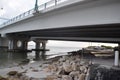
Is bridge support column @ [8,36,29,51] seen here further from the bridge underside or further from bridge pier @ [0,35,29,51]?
the bridge underside

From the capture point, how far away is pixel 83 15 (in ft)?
62.4

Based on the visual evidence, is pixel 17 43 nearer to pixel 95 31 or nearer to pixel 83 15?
pixel 95 31

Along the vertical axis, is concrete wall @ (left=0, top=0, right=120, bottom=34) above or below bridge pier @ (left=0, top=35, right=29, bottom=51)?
above

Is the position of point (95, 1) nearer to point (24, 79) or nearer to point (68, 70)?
point (68, 70)

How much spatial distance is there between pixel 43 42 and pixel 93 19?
59741 mm

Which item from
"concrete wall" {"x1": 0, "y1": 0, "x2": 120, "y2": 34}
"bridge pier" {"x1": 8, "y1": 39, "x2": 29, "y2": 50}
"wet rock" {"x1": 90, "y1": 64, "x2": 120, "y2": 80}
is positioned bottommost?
"wet rock" {"x1": 90, "y1": 64, "x2": 120, "y2": 80}

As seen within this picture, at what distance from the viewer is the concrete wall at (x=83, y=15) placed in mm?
15809

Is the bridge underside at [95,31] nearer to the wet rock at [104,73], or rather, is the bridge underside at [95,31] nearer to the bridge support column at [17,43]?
the wet rock at [104,73]

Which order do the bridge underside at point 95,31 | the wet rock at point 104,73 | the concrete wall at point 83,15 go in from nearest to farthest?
1. the wet rock at point 104,73
2. the concrete wall at point 83,15
3. the bridge underside at point 95,31

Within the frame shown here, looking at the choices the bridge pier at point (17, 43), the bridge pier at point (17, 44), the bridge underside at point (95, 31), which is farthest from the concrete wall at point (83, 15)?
the bridge pier at point (17, 44)

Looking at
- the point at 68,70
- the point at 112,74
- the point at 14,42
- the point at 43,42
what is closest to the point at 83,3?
the point at 68,70

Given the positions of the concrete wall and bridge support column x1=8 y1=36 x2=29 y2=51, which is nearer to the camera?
the concrete wall

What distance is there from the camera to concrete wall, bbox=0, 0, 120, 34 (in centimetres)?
1581

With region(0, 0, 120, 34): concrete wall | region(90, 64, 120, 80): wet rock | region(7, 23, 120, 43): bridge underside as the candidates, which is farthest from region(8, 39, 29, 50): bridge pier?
region(90, 64, 120, 80): wet rock
